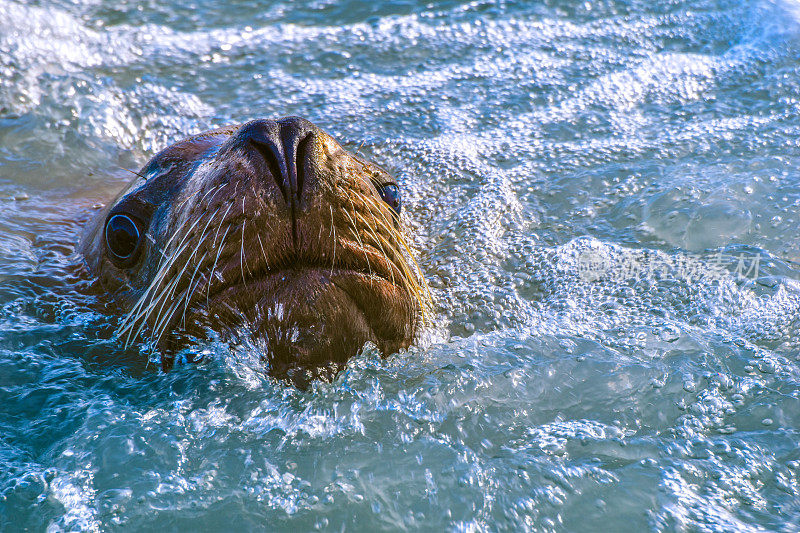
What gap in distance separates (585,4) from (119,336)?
536cm

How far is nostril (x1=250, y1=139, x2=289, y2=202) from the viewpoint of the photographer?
2.67 meters

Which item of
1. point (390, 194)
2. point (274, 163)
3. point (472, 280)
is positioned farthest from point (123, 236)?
point (472, 280)

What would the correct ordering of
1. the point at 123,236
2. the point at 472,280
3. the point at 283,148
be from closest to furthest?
the point at 283,148, the point at 123,236, the point at 472,280

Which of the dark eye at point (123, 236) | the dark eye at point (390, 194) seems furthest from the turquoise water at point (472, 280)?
the dark eye at point (390, 194)

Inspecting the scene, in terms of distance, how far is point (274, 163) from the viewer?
2711mm

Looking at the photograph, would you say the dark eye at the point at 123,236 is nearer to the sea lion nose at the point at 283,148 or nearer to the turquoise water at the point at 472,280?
the turquoise water at the point at 472,280

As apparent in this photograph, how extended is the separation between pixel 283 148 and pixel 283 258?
36 centimetres

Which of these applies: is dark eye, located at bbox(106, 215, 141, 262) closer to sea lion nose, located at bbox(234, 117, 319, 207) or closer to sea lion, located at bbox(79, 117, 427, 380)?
sea lion, located at bbox(79, 117, 427, 380)

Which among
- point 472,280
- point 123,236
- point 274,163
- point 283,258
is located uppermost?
point 274,163

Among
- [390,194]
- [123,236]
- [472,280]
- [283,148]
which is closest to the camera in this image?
[283,148]

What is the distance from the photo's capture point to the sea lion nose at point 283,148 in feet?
8.78

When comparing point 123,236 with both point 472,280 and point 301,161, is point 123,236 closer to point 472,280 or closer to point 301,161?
point 301,161

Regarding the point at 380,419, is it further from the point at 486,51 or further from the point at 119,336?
the point at 486,51

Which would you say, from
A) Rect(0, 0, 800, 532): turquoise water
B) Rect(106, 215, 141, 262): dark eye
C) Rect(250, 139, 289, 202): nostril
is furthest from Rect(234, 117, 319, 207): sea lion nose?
Rect(106, 215, 141, 262): dark eye
